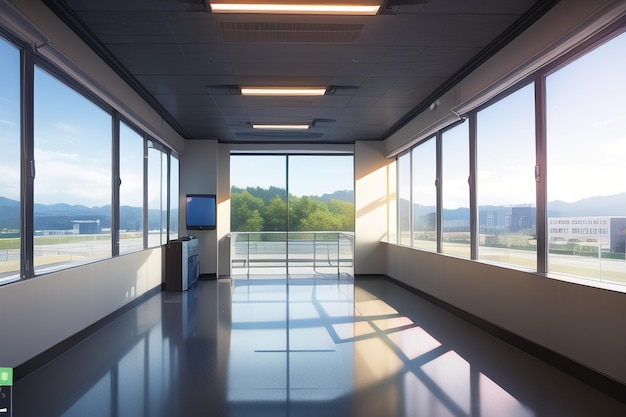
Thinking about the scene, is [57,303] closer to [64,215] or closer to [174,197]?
[64,215]

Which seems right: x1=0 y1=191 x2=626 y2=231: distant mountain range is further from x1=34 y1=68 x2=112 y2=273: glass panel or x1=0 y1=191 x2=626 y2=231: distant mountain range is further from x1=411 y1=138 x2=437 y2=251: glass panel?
x1=411 y1=138 x2=437 y2=251: glass panel

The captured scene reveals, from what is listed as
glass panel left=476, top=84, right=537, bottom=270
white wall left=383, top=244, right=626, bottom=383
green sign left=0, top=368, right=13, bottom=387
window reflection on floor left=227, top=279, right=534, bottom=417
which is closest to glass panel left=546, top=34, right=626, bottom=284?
white wall left=383, top=244, right=626, bottom=383

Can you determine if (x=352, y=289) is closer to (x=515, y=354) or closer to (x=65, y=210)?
(x=515, y=354)

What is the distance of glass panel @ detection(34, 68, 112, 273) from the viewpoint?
422 cm

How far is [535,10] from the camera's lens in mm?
4051

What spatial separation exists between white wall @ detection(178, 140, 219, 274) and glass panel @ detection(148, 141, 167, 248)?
0.99 metres

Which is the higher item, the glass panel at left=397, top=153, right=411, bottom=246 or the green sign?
the glass panel at left=397, top=153, right=411, bottom=246

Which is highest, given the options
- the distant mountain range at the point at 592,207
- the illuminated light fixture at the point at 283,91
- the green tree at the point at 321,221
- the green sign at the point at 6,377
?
the illuminated light fixture at the point at 283,91

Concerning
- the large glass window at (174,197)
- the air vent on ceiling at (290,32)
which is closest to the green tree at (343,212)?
the large glass window at (174,197)

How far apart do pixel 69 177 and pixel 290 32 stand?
281cm

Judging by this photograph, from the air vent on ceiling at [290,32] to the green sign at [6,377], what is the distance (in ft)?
11.1

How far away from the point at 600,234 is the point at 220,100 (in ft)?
17.4

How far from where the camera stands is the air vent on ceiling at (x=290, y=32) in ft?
14.3

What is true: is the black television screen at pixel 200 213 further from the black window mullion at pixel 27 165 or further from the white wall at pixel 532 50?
the black window mullion at pixel 27 165
